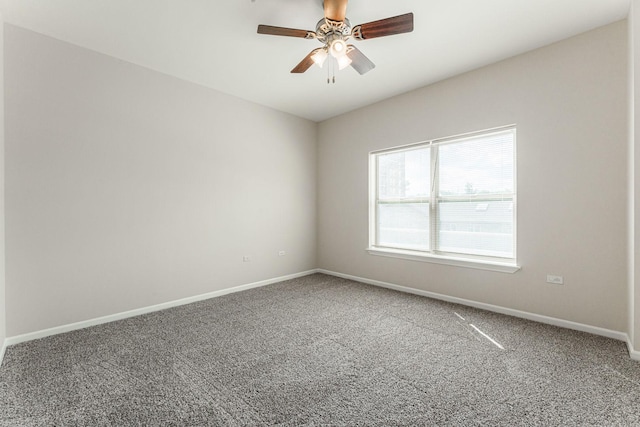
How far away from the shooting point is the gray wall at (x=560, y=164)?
265 cm

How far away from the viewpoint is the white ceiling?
94.9 inches

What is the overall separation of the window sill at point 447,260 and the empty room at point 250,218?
22mm

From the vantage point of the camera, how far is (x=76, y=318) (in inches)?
117

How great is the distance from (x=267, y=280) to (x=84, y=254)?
247 cm

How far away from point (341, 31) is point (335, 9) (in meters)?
0.21

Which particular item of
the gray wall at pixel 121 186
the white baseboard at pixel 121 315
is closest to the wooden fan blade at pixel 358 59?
the gray wall at pixel 121 186

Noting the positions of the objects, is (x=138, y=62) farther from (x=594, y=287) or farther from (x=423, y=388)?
(x=594, y=287)

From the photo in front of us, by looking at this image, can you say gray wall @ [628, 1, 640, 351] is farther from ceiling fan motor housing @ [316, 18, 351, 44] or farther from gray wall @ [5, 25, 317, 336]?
gray wall @ [5, 25, 317, 336]

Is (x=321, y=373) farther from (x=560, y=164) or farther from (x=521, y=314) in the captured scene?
(x=560, y=164)

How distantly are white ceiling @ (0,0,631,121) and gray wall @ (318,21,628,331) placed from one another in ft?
0.73

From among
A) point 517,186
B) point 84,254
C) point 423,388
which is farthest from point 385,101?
point 84,254

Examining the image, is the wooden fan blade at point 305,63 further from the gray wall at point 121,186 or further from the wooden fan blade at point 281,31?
the gray wall at point 121,186

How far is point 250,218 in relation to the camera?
454 cm

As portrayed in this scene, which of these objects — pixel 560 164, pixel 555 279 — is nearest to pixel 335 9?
pixel 560 164
